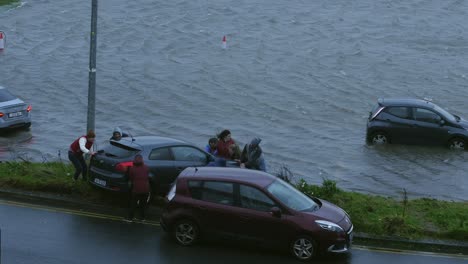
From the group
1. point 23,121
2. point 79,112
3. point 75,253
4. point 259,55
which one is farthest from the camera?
point 259,55

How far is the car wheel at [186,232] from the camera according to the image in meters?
14.6

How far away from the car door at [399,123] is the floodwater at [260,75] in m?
0.62

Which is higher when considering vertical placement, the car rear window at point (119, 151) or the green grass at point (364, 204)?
the car rear window at point (119, 151)

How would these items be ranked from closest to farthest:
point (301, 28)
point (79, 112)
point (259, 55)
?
point (79, 112) → point (259, 55) → point (301, 28)

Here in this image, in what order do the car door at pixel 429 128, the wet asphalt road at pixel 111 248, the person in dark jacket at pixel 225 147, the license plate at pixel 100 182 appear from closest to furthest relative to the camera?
1. the wet asphalt road at pixel 111 248
2. the license plate at pixel 100 182
3. the person in dark jacket at pixel 225 147
4. the car door at pixel 429 128

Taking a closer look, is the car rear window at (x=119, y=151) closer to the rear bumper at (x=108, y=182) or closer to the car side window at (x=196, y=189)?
the rear bumper at (x=108, y=182)

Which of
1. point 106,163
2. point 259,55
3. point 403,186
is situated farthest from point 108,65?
point 106,163

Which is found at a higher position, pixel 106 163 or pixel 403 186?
pixel 106 163

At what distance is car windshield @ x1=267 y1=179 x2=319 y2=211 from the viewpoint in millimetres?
14406

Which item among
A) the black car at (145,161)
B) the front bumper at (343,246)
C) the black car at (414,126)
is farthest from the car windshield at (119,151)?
the black car at (414,126)

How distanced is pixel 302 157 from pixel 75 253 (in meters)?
12.8

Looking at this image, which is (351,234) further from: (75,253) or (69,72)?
(69,72)

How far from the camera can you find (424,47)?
46062 millimetres

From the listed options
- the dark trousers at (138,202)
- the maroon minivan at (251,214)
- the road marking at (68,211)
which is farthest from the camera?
the road marking at (68,211)
